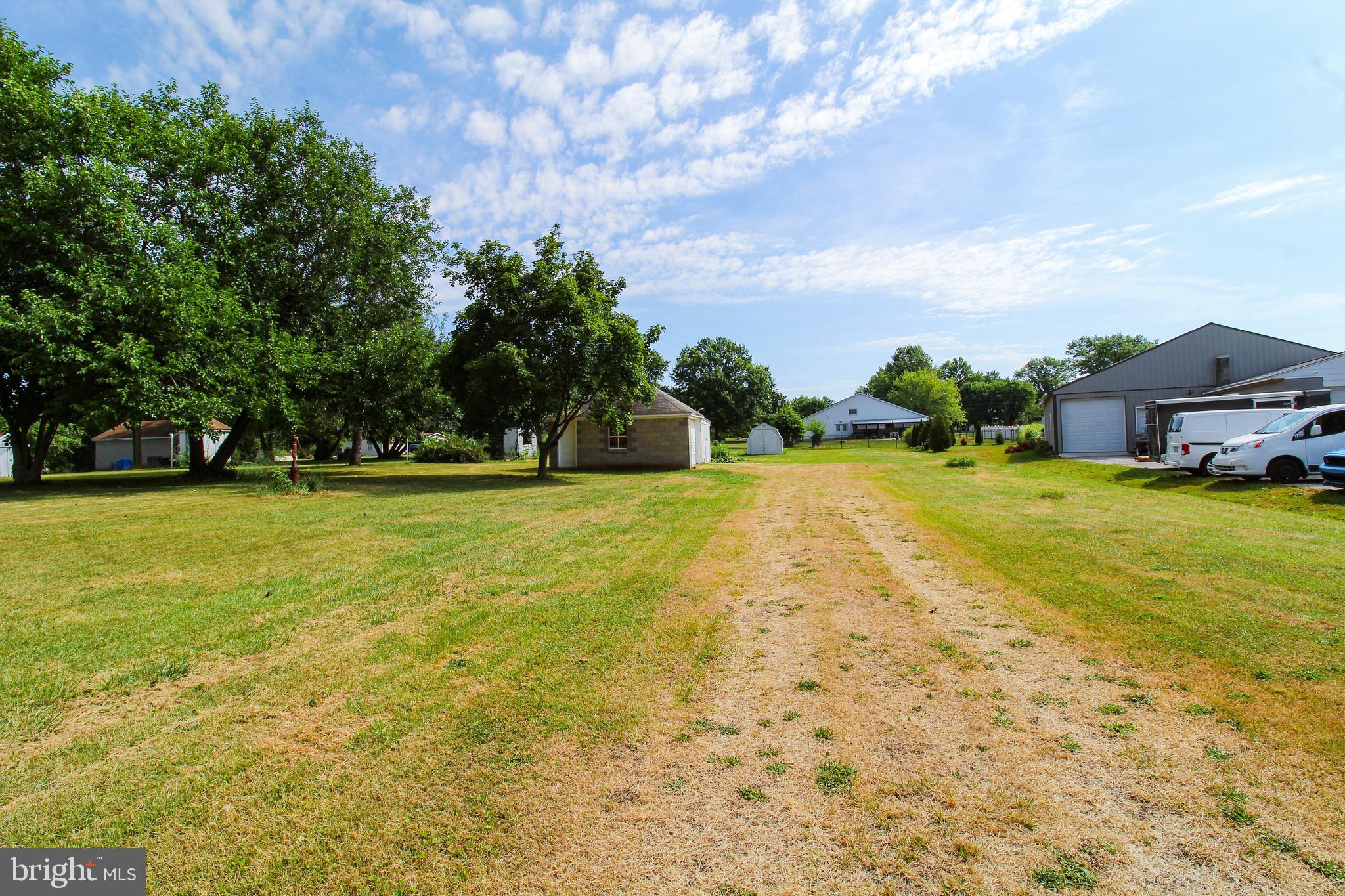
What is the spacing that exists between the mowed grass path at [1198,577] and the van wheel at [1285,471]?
14.4 inches

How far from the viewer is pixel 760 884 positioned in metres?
2.39

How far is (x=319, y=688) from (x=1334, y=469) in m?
16.3

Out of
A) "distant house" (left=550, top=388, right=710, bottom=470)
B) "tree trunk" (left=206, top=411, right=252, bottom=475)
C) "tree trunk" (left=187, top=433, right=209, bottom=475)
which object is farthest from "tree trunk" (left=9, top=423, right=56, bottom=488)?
"distant house" (left=550, top=388, right=710, bottom=470)

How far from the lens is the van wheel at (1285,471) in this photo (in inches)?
523

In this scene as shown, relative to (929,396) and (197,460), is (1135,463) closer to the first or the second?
(197,460)

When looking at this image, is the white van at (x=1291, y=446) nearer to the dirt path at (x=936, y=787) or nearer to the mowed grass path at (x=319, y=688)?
the dirt path at (x=936, y=787)

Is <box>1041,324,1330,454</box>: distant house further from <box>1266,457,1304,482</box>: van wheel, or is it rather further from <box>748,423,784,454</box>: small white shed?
<box>748,423,784,454</box>: small white shed

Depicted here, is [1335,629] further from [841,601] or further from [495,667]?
[495,667]

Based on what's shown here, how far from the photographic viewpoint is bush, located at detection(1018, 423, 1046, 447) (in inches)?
1356

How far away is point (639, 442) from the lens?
93.6 feet

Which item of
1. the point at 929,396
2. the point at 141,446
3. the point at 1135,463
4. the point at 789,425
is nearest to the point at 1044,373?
the point at 929,396

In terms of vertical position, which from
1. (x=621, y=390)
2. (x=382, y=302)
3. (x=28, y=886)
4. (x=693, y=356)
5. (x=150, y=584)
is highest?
(x=693, y=356)

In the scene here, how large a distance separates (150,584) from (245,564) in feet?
3.44

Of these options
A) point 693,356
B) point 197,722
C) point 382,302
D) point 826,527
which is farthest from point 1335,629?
point 693,356
